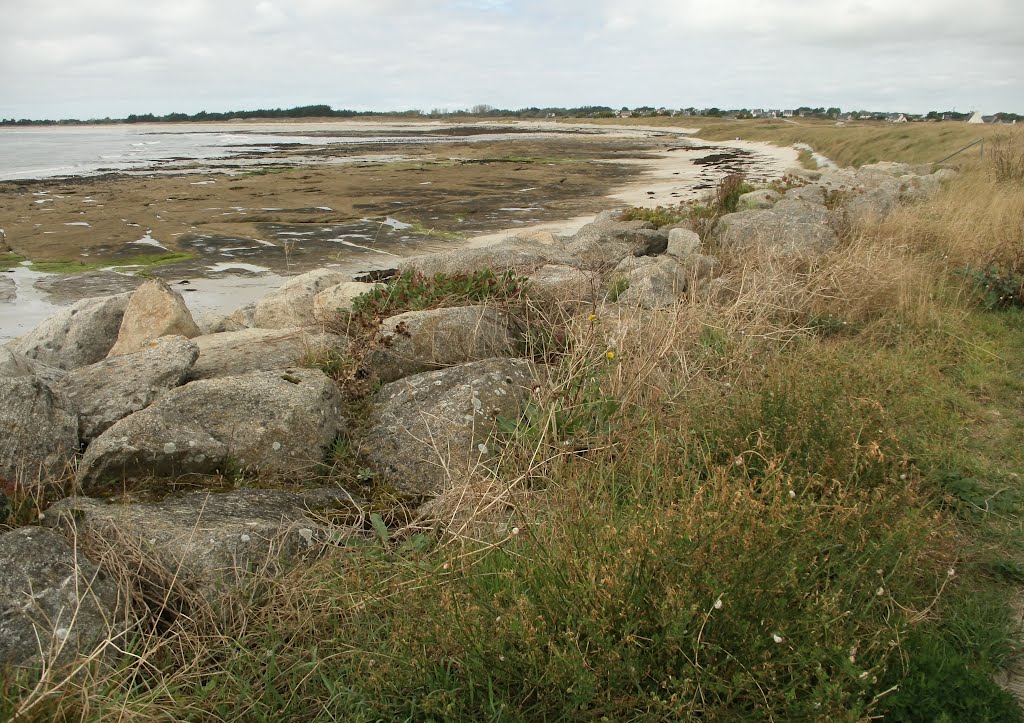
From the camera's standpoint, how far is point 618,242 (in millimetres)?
9305

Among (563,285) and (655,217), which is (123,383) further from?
(655,217)

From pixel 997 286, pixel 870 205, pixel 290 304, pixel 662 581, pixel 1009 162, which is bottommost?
pixel 290 304

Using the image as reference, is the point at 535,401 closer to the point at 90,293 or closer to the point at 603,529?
the point at 603,529

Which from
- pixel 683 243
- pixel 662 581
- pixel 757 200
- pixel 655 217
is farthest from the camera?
pixel 655 217

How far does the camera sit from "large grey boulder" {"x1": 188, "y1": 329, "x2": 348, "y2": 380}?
478cm

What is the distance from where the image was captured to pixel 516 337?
5.29 meters

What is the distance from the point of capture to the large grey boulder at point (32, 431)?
11.2 feet

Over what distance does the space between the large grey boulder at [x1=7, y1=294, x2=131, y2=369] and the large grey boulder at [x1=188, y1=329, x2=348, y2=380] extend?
233 cm

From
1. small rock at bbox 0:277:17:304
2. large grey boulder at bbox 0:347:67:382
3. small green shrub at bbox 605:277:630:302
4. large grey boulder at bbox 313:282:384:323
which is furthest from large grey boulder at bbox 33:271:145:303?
small green shrub at bbox 605:277:630:302

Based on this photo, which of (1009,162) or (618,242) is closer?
(618,242)

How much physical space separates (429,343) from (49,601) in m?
2.57

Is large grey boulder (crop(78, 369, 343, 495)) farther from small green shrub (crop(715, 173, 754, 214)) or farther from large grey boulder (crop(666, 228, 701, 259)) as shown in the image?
small green shrub (crop(715, 173, 754, 214))

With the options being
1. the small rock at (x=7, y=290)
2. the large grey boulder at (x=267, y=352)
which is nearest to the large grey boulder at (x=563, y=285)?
the large grey boulder at (x=267, y=352)

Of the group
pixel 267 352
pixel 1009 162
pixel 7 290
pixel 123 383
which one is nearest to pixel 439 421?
pixel 267 352
